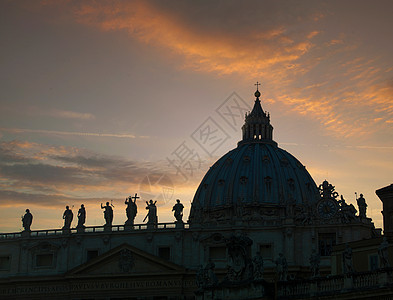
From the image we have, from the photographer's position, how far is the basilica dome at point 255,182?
421 feet

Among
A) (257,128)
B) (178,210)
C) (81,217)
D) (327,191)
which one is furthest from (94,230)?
(257,128)

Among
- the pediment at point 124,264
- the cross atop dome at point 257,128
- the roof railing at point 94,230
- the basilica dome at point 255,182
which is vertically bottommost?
the pediment at point 124,264

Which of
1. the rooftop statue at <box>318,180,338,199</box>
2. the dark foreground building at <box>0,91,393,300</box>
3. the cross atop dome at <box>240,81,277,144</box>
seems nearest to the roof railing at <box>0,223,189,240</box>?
the dark foreground building at <box>0,91,393,300</box>

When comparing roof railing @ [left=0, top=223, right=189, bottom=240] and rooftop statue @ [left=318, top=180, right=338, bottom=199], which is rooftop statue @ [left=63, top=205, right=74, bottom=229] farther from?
rooftop statue @ [left=318, top=180, right=338, bottom=199]

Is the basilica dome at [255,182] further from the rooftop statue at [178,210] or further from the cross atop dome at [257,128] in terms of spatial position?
the rooftop statue at [178,210]

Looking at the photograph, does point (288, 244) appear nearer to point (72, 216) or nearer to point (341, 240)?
point (341, 240)

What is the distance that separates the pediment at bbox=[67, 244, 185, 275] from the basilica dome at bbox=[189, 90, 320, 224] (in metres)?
29.3

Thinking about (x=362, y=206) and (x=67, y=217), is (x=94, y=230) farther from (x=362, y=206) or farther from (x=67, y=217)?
(x=362, y=206)

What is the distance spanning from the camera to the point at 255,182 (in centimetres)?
13238

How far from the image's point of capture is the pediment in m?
95.2

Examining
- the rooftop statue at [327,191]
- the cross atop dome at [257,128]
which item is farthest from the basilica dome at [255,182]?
the rooftop statue at [327,191]

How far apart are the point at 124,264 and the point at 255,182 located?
135ft

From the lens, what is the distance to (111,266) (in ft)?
317

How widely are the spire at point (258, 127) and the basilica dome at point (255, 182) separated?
0.21 metres
